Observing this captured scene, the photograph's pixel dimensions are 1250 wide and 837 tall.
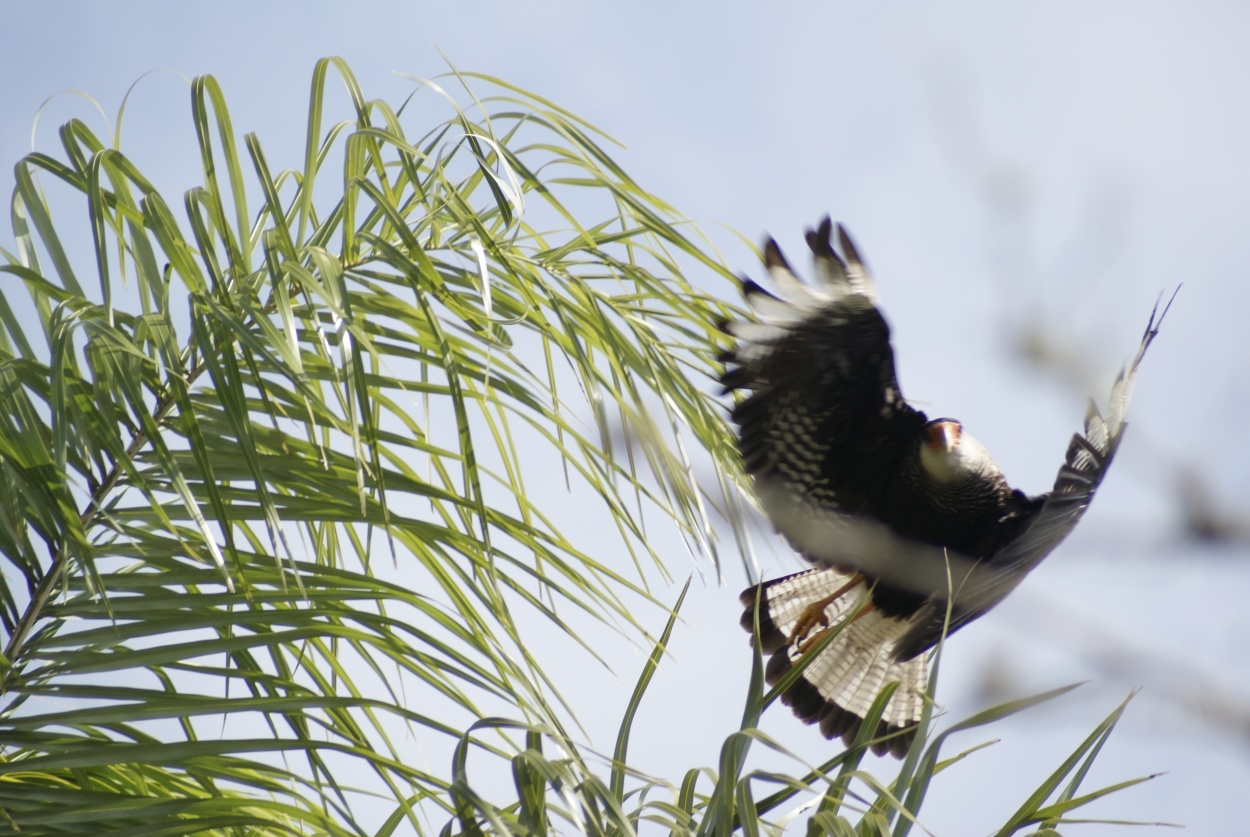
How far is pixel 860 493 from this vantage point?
8.47ft

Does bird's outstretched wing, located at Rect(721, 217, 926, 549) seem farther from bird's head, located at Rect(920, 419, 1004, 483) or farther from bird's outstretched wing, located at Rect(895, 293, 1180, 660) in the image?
bird's outstretched wing, located at Rect(895, 293, 1180, 660)

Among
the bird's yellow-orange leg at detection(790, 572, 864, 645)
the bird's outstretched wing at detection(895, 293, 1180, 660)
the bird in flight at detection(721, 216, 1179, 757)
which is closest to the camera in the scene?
the bird's outstretched wing at detection(895, 293, 1180, 660)

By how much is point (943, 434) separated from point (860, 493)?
0.24 meters

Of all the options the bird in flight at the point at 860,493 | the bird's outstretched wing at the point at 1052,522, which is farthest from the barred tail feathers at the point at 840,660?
the bird's outstretched wing at the point at 1052,522

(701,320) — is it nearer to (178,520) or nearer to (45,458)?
(178,520)

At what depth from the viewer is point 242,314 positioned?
1.20m

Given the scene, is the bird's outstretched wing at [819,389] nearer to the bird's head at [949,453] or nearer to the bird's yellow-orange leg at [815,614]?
the bird's head at [949,453]

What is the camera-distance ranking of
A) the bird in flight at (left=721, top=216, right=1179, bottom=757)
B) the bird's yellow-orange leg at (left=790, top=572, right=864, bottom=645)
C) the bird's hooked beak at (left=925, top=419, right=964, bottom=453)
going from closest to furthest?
the bird in flight at (left=721, top=216, right=1179, bottom=757) → the bird's hooked beak at (left=925, top=419, right=964, bottom=453) → the bird's yellow-orange leg at (left=790, top=572, right=864, bottom=645)

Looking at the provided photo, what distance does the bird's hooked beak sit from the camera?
2.44m

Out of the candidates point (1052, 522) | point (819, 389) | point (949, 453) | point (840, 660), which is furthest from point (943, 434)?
point (840, 660)

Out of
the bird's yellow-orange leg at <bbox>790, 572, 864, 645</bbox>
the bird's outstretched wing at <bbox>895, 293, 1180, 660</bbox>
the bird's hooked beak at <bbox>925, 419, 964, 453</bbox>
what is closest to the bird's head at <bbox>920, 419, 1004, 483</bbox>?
the bird's hooked beak at <bbox>925, 419, 964, 453</bbox>

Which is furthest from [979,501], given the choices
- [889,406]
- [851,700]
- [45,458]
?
[45,458]

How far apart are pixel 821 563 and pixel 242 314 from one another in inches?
72.7

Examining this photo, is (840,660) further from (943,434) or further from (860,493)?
(943,434)
